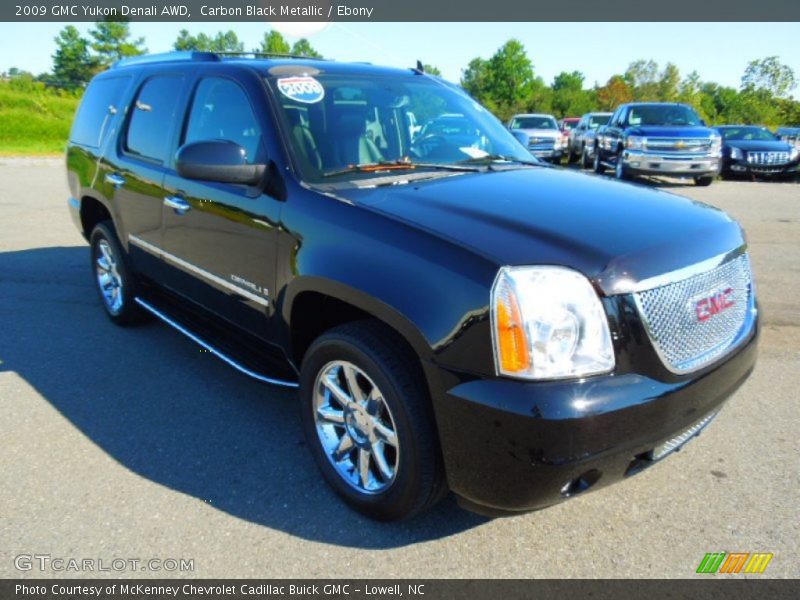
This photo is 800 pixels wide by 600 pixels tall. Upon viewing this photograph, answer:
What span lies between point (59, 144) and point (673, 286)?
33650mm

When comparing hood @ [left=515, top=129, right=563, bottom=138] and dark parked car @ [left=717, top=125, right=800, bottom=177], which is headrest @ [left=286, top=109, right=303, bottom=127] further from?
hood @ [left=515, top=129, right=563, bottom=138]

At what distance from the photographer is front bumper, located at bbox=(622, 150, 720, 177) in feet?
46.0

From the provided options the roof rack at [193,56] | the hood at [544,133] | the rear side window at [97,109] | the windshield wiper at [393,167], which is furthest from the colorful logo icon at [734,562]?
the hood at [544,133]

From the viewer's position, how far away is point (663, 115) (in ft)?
49.3

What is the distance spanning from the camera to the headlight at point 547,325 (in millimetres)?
2088

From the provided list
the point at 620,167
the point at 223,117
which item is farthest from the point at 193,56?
the point at 620,167

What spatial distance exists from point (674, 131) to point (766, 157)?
436 centimetres

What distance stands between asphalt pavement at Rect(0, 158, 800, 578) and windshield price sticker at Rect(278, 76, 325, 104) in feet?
5.69

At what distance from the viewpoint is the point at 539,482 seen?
2.11 metres

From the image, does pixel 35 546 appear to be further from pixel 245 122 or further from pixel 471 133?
pixel 471 133

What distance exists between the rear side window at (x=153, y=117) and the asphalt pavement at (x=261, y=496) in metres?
1.42

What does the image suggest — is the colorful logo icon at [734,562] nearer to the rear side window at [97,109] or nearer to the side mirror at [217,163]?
the side mirror at [217,163]

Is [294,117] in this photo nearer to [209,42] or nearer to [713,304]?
[713,304]

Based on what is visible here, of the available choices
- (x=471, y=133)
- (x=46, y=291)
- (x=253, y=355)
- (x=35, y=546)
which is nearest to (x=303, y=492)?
(x=253, y=355)
